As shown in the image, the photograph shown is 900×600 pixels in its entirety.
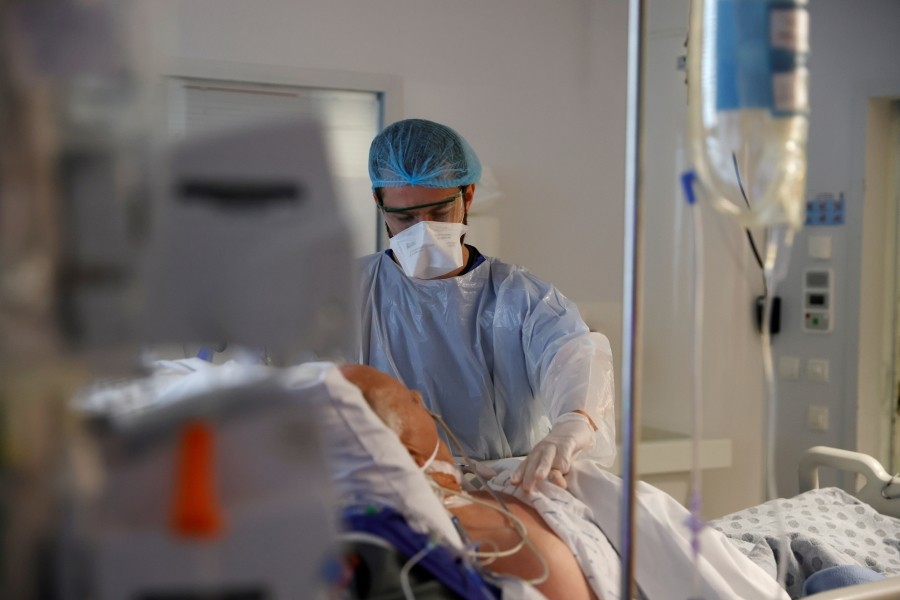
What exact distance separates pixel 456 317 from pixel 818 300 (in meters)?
2.24

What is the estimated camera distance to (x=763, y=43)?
2.75ft

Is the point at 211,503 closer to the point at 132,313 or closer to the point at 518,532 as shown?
the point at 132,313

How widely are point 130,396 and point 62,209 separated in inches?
6.2

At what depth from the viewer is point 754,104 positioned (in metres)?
0.85

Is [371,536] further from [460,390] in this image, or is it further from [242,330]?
[460,390]

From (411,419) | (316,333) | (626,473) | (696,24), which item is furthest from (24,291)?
(411,419)

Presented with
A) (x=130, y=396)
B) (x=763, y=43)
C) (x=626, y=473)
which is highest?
(x=763, y=43)

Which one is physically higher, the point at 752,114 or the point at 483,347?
the point at 752,114

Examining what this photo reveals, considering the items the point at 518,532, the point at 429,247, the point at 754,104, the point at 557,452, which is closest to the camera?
the point at 754,104

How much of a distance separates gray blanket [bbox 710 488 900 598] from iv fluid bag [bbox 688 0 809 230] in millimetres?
924

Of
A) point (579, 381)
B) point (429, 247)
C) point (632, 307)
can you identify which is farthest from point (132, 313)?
point (429, 247)

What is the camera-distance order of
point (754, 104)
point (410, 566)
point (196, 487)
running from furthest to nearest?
1. point (410, 566)
2. point (754, 104)
3. point (196, 487)

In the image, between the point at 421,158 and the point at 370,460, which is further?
the point at 421,158

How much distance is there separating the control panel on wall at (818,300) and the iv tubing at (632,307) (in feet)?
10.1
